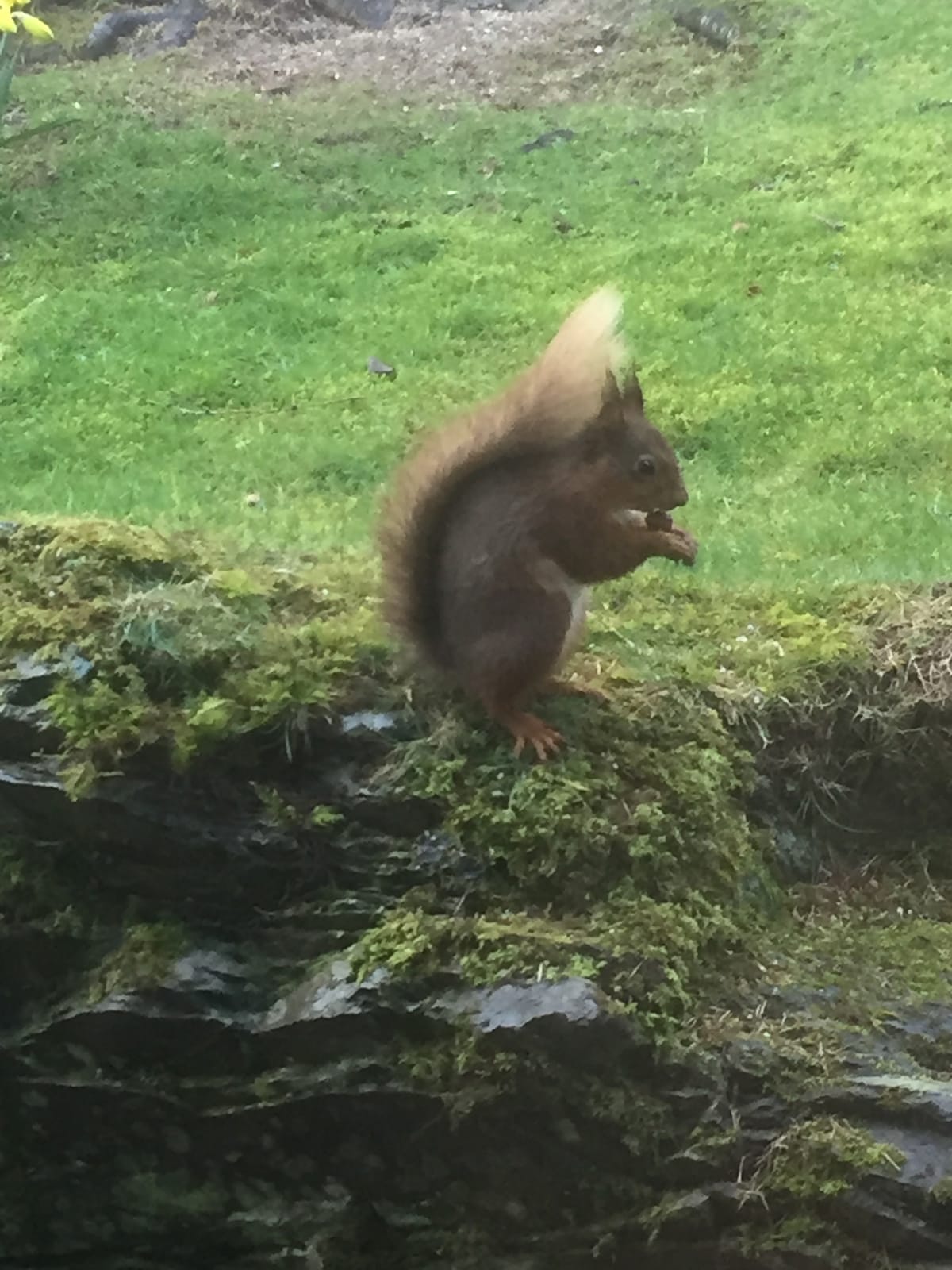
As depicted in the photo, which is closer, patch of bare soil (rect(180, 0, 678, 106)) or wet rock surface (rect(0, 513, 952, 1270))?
wet rock surface (rect(0, 513, 952, 1270))

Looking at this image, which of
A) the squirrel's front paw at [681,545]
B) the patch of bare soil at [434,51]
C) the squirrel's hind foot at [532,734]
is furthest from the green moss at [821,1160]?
the patch of bare soil at [434,51]

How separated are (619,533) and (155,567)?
0.58 metres

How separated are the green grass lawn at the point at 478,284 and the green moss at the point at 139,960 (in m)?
0.53

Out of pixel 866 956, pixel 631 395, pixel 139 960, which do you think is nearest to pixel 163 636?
pixel 139 960

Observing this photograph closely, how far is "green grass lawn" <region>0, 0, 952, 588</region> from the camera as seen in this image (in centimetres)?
245

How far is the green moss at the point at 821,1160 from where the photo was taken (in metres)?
1.32

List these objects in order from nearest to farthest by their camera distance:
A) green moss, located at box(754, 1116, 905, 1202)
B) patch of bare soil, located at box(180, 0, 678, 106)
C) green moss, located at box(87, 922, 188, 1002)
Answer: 1. green moss, located at box(754, 1116, 905, 1202)
2. green moss, located at box(87, 922, 188, 1002)
3. patch of bare soil, located at box(180, 0, 678, 106)

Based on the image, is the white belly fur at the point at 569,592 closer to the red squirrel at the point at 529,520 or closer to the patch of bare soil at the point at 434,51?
the red squirrel at the point at 529,520

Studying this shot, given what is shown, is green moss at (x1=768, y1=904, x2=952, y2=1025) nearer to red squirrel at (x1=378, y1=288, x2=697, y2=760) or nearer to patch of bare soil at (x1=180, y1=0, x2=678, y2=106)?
red squirrel at (x1=378, y1=288, x2=697, y2=760)

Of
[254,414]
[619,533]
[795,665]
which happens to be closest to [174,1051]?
[619,533]

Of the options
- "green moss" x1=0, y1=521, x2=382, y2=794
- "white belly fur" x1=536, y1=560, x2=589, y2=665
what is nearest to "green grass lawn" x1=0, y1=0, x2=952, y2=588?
"green moss" x1=0, y1=521, x2=382, y2=794

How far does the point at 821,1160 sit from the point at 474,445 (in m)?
0.79

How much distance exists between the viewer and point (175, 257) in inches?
146

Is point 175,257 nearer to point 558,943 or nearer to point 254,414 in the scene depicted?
point 254,414
